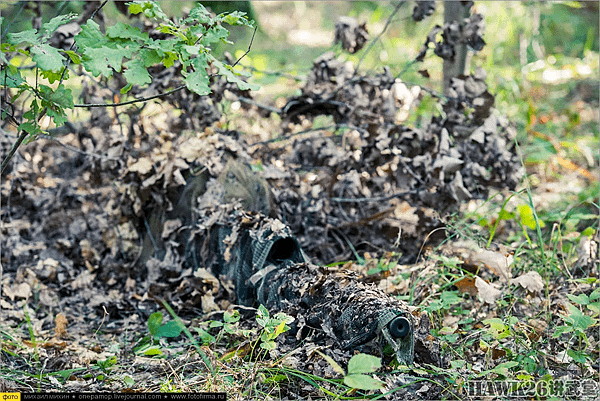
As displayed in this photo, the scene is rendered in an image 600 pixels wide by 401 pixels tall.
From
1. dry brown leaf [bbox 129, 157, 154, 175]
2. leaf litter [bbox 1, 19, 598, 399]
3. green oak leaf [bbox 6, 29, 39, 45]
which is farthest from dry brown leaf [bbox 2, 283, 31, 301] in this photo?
green oak leaf [bbox 6, 29, 39, 45]

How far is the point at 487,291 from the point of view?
8.13ft

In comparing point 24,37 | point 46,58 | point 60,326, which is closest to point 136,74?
point 46,58

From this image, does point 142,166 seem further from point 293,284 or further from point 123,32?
point 123,32

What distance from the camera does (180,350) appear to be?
2553 mm

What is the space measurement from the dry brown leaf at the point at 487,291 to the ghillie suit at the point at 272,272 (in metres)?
0.51

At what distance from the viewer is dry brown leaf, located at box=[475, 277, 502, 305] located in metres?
2.45

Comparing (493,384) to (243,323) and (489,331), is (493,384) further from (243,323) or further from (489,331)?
(243,323)

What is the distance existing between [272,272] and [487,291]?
975mm

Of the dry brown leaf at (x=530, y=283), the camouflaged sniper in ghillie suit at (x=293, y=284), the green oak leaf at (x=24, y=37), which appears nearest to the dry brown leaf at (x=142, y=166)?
the camouflaged sniper in ghillie suit at (x=293, y=284)

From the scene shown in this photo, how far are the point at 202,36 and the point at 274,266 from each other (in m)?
1.25

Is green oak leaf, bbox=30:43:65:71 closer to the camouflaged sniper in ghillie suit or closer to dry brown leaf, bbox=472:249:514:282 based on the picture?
the camouflaged sniper in ghillie suit

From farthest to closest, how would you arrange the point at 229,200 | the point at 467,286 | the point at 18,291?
the point at 229,200 < the point at 18,291 < the point at 467,286

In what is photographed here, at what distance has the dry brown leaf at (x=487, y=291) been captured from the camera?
96.3 inches

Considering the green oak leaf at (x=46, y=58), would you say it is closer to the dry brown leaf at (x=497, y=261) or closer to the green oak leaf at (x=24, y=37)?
the green oak leaf at (x=24, y=37)
